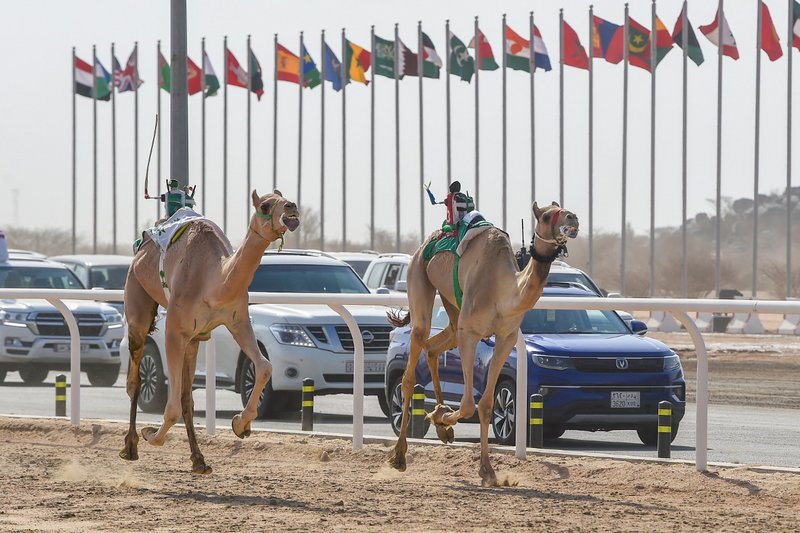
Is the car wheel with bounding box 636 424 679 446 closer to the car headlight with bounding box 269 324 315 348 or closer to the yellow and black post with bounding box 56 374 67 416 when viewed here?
the car headlight with bounding box 269 324 315 348

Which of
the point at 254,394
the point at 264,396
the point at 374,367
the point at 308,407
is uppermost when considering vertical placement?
the point at 254,394

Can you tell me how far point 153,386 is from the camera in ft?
67.6

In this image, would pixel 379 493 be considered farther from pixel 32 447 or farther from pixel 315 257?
pixel 315 257

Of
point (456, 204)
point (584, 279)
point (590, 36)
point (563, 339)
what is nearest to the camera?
point (456, 204)

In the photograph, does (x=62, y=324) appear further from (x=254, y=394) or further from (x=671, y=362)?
(x=254, y=394)

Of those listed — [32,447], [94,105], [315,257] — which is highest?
[94,105]

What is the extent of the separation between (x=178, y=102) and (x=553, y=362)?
190 inches

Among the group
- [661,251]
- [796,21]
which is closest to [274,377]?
[796,21]

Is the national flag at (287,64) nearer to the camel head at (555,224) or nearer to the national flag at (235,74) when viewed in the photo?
the national flag at (235,74)

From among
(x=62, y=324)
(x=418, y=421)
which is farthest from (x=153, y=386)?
(x=62, y=324)

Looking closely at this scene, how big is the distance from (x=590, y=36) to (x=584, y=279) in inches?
1212

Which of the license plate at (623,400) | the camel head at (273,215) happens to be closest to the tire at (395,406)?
the license plate at (623,400)

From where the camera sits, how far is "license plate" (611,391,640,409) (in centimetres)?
1616

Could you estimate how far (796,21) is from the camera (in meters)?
51.0
